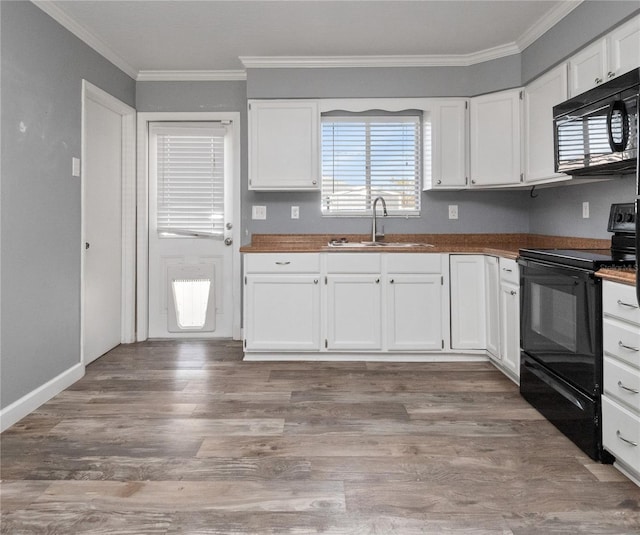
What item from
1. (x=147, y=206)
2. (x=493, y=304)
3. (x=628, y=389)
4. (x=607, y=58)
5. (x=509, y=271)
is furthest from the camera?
(x=147, y=206)

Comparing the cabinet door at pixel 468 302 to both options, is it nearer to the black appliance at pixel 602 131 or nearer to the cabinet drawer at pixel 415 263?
the cabinet drawer at pixel 415 263

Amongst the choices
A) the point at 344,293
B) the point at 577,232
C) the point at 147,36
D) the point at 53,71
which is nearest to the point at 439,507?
the point at 344,293

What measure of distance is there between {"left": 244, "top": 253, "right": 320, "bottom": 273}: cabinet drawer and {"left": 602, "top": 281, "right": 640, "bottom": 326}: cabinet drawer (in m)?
1.92

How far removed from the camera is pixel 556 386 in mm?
2266

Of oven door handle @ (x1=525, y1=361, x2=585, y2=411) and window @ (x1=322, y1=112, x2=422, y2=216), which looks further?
window @ (x1=322, y1=112, x2=422, y2=216)

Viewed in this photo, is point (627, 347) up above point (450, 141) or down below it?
below

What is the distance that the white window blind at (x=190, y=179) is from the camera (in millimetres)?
4090

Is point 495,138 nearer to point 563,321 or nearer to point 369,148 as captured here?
point 369,148

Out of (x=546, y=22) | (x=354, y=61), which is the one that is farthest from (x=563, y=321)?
(x=354, y=61)

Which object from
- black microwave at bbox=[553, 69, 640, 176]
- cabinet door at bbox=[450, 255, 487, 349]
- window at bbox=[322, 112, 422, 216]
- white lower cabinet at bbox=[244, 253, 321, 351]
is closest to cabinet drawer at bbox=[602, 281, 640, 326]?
black microwave at bbox=[553, 69, 640, 176]

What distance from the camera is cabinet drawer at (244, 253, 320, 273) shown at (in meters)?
3.40

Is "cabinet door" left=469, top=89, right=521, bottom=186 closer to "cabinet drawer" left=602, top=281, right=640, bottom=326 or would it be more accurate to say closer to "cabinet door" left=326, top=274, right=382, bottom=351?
"cabinet door" left=326, top=274, right=382, bottom=351

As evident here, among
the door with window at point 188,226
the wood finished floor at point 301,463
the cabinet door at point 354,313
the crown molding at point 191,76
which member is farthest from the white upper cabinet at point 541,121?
the door with window at point 188,226

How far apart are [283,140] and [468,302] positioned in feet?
6.23
